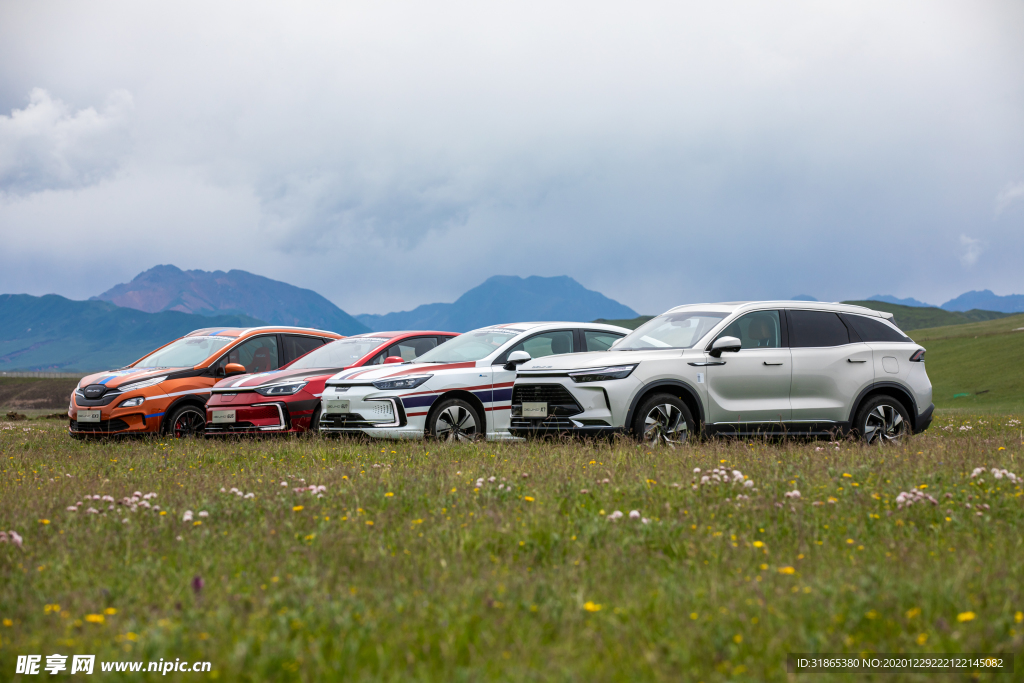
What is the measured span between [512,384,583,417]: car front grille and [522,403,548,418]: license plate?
0.17 ft

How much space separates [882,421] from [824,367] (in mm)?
1208

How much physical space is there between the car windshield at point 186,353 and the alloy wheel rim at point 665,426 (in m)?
8.17

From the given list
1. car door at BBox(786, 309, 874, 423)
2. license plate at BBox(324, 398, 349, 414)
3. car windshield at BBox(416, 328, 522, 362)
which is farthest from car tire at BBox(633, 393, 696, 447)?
license plate at BBox(324, 398, 349, 414)

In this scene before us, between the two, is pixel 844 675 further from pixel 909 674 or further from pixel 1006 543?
pixel 1006 543

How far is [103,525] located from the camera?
5.17 m

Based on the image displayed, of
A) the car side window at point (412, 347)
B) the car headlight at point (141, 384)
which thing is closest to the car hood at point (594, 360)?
the car side window at point (412, 347)

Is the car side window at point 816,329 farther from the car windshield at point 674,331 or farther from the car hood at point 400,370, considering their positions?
the car hood at point 400,370

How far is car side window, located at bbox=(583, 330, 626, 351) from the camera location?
11375 mm

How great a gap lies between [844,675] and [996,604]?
44.2 inches

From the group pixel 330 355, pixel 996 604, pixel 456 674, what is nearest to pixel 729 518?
pixel 996 604

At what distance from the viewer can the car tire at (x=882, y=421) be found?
31.2 feet

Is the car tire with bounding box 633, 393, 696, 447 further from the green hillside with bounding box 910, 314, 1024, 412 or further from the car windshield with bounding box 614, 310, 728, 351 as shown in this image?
the green hillside with bounding box 910, 314, 1024, 412

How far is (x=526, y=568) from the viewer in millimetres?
4145

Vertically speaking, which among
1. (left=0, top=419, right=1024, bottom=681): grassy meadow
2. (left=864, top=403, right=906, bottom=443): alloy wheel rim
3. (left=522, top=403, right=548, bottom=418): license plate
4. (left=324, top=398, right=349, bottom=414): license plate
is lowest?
(left=0, top=419, right=1024, bottom=681): grassy meadow
